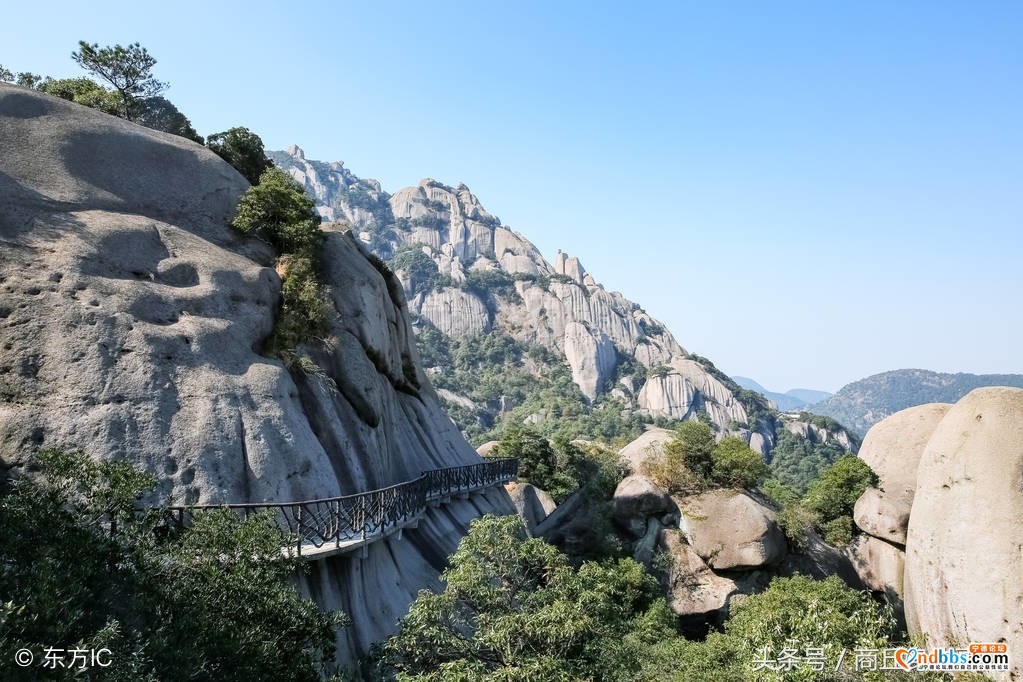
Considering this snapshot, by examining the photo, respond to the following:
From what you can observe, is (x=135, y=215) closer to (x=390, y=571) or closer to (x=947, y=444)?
(x=390, y=571)

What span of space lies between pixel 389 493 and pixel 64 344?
9.66 meters

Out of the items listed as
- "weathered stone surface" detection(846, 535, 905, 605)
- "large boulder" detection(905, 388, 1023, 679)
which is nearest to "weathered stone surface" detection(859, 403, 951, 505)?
"weathered stone surface" detection(846, 535, 905, 605)

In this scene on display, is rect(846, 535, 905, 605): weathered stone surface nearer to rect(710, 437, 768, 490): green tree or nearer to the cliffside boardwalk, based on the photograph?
rect(710, 437, 768, 490): green tree

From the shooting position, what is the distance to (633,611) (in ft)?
100

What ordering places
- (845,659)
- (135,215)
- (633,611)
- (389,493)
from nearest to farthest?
(845,659) < (389,493) < (135,215) < (633,611)

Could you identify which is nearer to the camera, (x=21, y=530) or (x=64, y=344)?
(x=21, y=530)

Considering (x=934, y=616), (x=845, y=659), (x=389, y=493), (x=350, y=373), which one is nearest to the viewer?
(x=845, y=659)

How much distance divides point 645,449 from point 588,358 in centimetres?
14257

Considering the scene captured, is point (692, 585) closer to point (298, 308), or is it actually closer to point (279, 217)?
point (298, 308)

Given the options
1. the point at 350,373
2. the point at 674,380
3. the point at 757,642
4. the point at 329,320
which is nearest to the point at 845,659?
the point at 757,642

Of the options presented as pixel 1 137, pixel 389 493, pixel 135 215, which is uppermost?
pixel 1 137

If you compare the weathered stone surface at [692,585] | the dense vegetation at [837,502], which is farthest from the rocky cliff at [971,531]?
the dense vegetation at [837,502]

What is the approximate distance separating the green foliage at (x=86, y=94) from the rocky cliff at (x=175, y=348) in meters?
7.76

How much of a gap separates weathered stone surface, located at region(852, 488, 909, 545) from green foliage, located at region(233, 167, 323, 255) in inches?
1275
